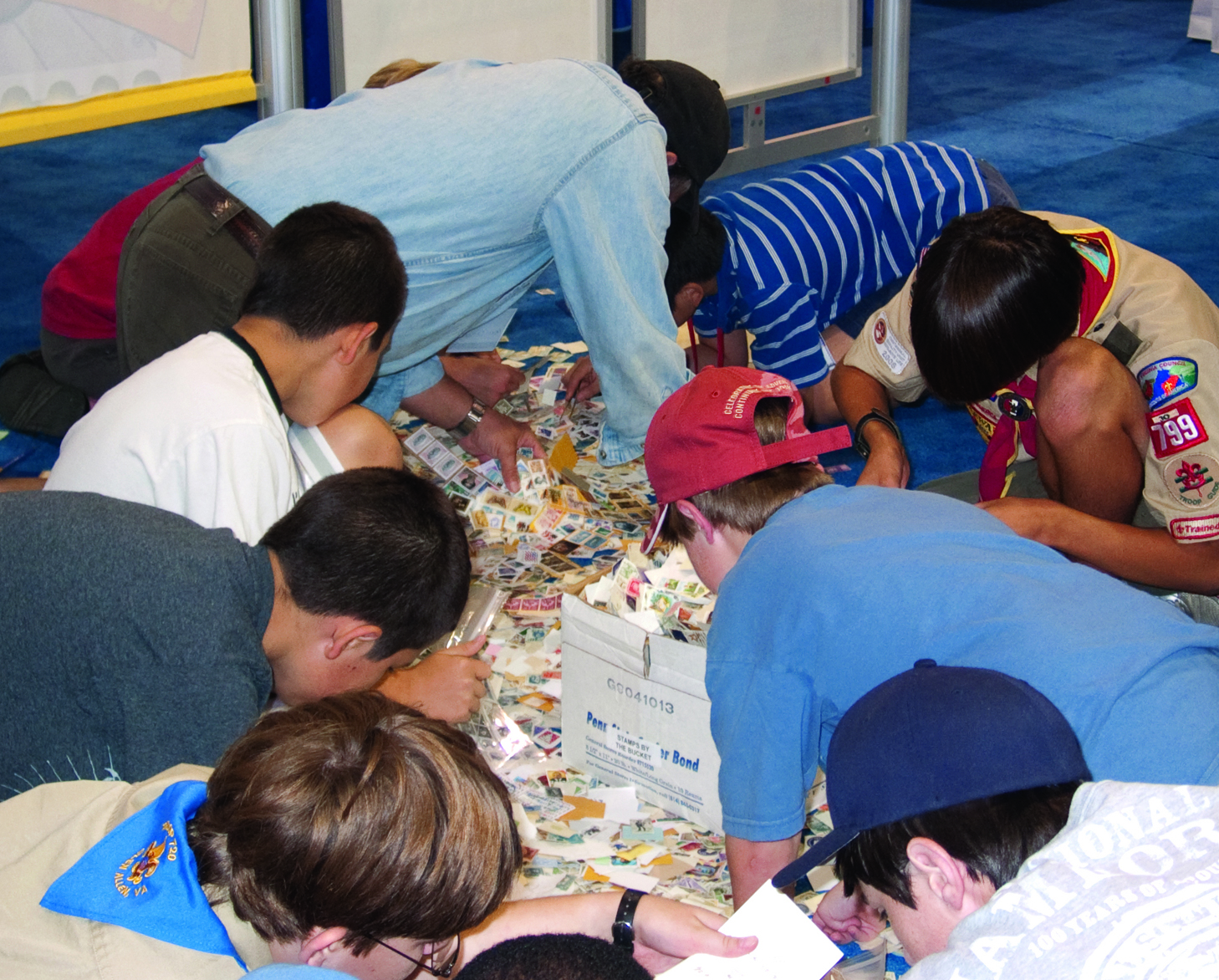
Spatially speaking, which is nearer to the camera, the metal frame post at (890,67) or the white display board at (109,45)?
the white display board at (109,45)

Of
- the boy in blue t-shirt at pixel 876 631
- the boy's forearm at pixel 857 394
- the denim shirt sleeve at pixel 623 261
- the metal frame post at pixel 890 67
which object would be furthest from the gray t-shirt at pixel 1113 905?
the metal frame post at pixel 890 67

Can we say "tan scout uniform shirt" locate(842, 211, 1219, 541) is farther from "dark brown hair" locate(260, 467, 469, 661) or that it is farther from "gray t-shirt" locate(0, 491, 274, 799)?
"gray t-shirt" locate(0, 491, 274, 799)

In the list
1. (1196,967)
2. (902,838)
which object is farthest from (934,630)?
(1196,967)

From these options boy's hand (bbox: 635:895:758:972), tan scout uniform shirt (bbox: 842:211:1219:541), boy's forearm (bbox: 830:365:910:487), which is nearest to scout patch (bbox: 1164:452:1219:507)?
tan scout uniform shirt (bbox: 842:211:1219:541)

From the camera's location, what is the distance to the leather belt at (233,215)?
7.14 feet

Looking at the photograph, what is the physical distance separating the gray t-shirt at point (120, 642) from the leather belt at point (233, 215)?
0.83m

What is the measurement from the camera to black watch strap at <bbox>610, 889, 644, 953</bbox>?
1423 millimetres

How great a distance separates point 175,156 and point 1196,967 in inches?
216

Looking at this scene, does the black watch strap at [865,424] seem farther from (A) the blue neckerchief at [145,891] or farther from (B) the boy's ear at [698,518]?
(A) the blue neckerchief at [145,891]

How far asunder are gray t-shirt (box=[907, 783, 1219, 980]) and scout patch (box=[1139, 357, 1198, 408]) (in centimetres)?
131

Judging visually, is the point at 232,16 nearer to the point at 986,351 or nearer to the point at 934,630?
the point at 986,351

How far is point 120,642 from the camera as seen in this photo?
1398 millimetres

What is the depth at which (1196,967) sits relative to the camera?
30.0 inches

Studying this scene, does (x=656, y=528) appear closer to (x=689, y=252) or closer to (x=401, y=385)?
(x=401, y=385)
